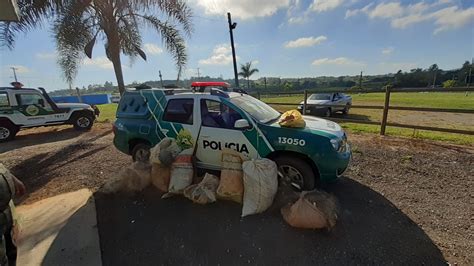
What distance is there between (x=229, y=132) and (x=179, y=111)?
44.2 inches

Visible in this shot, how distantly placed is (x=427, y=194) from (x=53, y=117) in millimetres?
12251

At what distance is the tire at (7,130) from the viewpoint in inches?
364

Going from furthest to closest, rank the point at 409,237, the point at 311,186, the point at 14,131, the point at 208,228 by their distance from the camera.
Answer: the point at 14,131
the point at 311,186
the point at 208,228
the point at 409,237

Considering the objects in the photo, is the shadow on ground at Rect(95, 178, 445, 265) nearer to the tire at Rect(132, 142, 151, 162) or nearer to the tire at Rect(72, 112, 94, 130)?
the tire at Rect(132, 142, 151, 162)

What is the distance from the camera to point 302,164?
12.4ft

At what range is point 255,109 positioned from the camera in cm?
439

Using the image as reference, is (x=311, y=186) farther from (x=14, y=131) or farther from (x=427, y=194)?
(x=14, y=131)

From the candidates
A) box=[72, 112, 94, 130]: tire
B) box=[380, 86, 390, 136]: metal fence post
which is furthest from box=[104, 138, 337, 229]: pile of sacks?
box=[72, 112, 94, 130]: tire

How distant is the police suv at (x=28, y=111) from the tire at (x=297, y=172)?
33.6ft

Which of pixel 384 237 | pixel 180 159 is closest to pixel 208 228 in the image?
pixel 180 159

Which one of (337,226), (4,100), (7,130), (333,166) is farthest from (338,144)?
(7,130)

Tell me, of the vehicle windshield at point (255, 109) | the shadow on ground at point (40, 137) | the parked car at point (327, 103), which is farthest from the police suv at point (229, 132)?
the parked car at point (327, 103)

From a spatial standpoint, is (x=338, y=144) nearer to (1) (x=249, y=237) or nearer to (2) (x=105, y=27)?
(1) (x=249, y=237)

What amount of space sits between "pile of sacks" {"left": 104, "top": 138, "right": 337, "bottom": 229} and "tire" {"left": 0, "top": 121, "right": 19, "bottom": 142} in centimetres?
821
